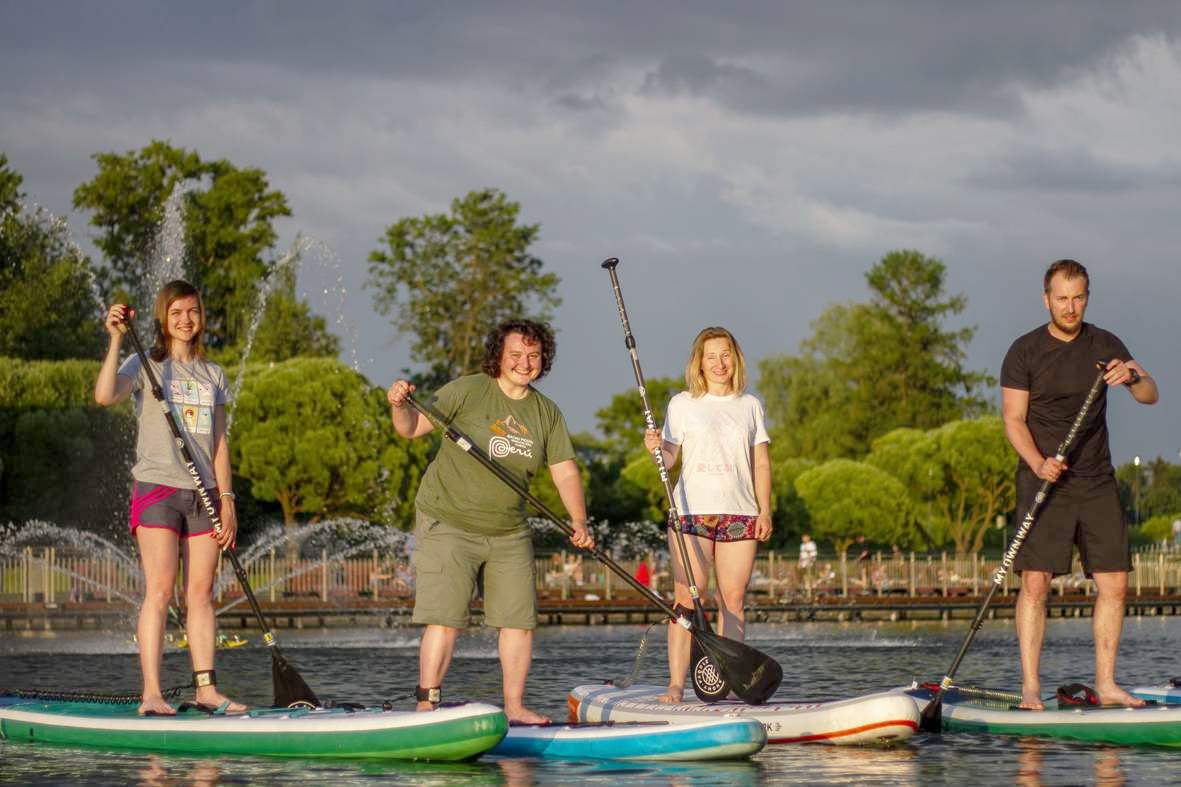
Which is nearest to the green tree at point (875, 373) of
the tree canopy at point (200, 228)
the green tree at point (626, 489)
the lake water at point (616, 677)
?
the green tree at point (626, 489)

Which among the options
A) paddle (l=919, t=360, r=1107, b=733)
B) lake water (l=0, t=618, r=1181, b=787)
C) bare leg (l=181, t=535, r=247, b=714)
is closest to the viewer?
lake water (l=0, t=618, r=1181, b=787)

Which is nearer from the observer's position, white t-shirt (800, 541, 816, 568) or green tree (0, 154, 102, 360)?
white t-shirt (800, 541, 816, 568)

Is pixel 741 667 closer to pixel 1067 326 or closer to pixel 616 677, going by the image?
pixel 1067 326

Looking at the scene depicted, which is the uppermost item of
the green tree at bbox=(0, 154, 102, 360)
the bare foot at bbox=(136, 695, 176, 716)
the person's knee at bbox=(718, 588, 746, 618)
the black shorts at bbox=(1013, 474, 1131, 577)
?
the green tree at bbox=(0, 154, 102, 360)

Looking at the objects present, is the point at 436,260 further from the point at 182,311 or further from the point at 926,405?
the point at 182,311

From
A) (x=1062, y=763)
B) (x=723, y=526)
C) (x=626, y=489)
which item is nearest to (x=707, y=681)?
(x=723, y=526)

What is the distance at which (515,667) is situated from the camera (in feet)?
28.2

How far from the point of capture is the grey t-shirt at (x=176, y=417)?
8.46 metres

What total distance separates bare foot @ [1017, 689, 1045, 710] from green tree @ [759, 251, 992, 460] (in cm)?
6225

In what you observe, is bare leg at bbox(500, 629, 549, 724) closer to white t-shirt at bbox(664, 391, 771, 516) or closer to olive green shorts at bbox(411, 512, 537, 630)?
olive green shorts at bbox(411, 512, 537, 630)

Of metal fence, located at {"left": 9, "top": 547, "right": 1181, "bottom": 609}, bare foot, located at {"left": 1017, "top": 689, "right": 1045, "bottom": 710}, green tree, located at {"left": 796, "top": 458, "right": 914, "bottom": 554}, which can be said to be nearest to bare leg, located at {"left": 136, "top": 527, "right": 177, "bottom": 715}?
bare foot, located at {"left": 1017, "top": 689, "right": 1045, "bottom": 710}

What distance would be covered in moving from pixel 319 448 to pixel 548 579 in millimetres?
7512

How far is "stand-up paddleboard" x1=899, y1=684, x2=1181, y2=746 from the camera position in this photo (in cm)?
849

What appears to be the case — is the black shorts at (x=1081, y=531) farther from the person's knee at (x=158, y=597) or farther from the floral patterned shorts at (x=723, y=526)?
the person's knee at (x=158, y=597)
